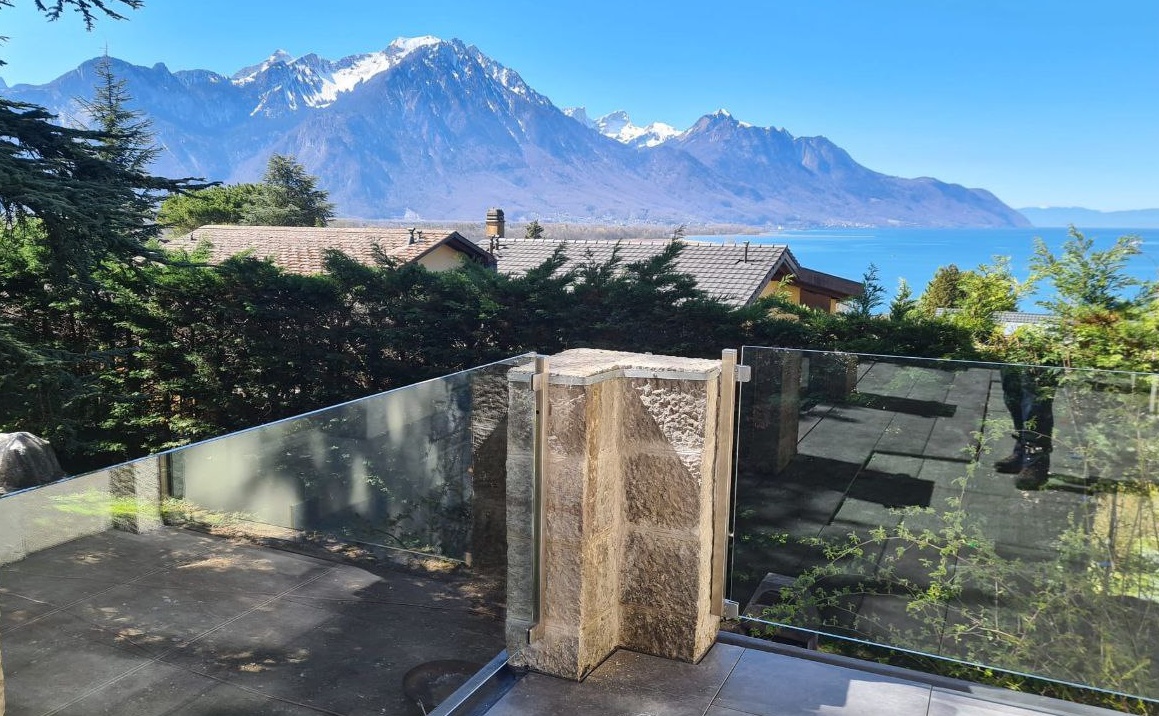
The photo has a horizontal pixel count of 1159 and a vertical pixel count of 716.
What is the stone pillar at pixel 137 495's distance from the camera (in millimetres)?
1780

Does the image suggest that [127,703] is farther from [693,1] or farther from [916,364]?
[693,1]

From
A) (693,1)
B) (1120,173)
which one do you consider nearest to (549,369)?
(693,1)

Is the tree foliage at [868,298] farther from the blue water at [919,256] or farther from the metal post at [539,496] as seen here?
the metal post at [539,496]

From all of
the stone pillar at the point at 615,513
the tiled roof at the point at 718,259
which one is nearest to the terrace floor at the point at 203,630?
the stone pillar at the point at 615,513

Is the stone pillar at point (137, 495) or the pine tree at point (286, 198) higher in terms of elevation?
the pine tree at point (286, 198)

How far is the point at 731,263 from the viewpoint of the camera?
15664 millimetres

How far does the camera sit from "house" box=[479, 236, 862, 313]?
46.3 feet

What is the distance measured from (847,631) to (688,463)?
1.02 m

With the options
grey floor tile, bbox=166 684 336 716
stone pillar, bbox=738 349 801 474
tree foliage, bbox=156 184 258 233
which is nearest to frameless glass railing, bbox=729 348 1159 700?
stone pillar, bbox=738 349 801 474

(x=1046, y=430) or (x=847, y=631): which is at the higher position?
(x=1046, y=430)

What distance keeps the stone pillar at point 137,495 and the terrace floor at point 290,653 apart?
0.10 feet

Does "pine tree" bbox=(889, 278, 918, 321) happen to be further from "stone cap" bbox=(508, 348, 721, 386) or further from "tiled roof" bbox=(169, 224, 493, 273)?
"tiled roof" bbox=(169, 224, 493, 273)

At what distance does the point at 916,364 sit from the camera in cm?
297

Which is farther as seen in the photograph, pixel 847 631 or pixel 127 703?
pixel 847 631
